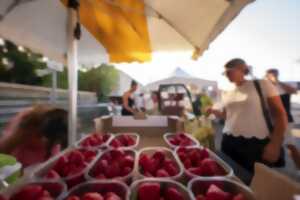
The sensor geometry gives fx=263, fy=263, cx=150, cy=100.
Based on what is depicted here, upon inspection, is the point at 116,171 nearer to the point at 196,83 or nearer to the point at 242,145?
the point at 242,145

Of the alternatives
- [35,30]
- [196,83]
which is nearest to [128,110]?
[35,30]

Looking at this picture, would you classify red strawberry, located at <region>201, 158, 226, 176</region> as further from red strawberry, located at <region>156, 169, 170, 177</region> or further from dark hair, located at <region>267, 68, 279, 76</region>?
dark hair, located at <region>267, 68, 279, 76</region>

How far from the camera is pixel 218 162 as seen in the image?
1139 mm

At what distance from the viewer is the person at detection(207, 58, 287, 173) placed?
1851 millimetres

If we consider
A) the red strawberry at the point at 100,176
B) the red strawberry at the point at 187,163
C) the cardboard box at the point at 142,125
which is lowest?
the red strawberry at the point at 100,176

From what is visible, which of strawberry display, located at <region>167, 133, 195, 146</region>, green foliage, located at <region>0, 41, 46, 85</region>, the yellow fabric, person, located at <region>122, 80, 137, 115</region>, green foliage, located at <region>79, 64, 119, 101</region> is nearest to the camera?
strawberry display, located at <region>167, 133, 195, 146</region>

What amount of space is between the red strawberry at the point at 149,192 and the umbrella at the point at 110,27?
114 cm

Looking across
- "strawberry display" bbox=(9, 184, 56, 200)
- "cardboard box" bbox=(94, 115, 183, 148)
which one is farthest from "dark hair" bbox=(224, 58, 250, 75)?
"strawberry display" bbox=(9, 184, 56, 200)

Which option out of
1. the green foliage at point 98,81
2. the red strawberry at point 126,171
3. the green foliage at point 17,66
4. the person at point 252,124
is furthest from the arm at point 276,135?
the green foliage at point 98,81

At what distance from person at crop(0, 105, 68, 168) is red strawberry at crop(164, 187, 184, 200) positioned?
107 cm

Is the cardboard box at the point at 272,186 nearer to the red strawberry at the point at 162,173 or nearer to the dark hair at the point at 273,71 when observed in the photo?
the red strawberry at the point at 162,173

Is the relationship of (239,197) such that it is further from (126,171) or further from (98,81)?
(98,81)

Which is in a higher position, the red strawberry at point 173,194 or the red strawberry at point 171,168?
the red strawberry at point 171,168

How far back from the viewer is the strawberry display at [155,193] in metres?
0.80
